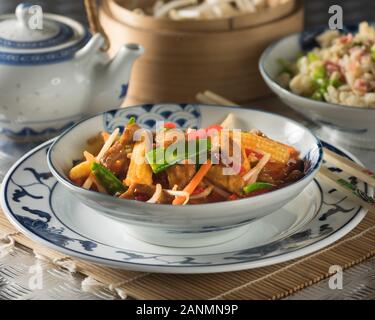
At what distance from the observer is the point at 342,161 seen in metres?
1.95

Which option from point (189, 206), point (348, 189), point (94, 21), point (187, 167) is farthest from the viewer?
point (94, 21)

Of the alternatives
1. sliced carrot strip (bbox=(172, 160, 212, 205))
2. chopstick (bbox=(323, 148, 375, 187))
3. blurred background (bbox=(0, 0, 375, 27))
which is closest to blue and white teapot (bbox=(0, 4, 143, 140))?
chopstick (bbox=(323, 148, 375, 187))

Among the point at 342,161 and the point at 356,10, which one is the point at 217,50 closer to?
the point at 342,161

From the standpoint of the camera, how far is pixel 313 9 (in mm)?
3744

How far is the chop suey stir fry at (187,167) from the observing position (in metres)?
1.64

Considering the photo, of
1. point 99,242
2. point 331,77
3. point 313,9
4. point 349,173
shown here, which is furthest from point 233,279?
point 313,9

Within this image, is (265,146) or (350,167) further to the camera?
(350,167)

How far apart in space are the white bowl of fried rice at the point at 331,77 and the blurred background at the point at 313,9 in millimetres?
887

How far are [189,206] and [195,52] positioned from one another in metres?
1.05

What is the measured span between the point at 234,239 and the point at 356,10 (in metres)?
2.30

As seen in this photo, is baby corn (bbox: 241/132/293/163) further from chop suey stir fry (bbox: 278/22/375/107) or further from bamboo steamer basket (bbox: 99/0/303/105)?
bamboo steamer basket (bbox: 99/0/303/105)

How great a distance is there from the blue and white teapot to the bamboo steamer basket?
176 millimetres

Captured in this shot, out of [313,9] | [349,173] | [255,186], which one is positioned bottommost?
[313,9]

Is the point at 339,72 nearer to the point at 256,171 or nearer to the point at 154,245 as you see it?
the point at 256,171
